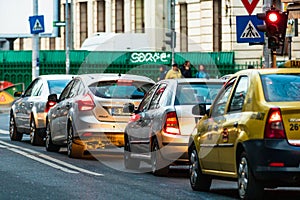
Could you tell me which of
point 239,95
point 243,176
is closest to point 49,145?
point 239,95

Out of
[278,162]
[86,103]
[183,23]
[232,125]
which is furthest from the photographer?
[183,23]

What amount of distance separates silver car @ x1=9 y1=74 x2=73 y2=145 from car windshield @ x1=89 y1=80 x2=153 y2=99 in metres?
4.20

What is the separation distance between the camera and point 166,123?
59.9ft

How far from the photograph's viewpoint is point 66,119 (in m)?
23.0

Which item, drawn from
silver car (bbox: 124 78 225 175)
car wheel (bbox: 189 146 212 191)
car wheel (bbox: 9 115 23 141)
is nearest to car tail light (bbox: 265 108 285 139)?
car wheel (bbox: 189 146 212 191)

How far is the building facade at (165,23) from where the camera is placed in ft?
176

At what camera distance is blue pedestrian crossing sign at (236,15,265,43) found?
89.5 ft

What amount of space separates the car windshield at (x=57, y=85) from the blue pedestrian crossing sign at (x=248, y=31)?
3.82 m

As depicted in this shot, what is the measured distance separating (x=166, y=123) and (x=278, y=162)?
4906 mm

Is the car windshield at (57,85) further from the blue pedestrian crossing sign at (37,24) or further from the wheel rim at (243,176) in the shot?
the blue pedestrian crossing sign at (37,24)

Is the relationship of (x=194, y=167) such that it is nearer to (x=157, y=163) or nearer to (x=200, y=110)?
(x=200, y=110)

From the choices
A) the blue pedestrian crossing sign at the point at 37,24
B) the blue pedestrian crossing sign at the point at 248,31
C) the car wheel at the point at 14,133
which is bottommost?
the car wheel at the point at 14,133

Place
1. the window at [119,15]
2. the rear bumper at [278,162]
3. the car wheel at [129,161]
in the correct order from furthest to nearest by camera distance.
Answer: the window at [119,15], the car wheel at [129,161], the rear bumper at [278,162]

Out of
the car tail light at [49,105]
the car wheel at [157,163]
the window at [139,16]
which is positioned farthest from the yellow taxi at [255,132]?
the window at [139,16]
